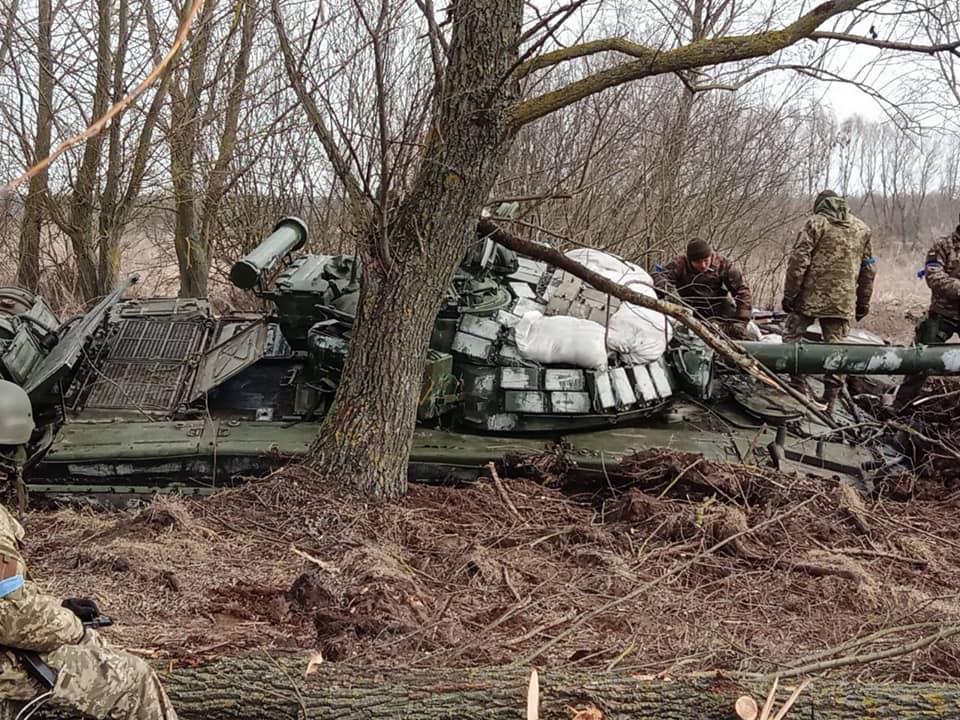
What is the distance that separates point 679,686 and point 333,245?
37.5ft

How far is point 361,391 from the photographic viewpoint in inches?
220

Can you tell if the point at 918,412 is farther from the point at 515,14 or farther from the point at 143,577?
the point at 143,577

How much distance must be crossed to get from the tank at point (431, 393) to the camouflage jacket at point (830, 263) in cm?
117

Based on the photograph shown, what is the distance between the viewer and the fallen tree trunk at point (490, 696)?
323 centimetres

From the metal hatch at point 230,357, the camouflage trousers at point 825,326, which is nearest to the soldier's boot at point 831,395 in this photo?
the camouflage trousers at point 825,326

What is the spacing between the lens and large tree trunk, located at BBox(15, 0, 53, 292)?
10594 millimetres

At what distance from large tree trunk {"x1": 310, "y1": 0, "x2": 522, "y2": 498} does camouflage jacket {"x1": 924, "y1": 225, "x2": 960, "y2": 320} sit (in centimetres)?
479

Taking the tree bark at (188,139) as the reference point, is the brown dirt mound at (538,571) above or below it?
below

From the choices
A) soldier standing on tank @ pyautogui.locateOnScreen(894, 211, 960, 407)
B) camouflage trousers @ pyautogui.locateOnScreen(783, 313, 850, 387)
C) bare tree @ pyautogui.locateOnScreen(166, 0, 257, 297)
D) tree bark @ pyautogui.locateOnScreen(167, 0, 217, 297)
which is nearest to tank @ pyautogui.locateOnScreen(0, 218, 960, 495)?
soldier standing on tank @ pyautogui.locateOnScreen(894, 211, 960, 407)

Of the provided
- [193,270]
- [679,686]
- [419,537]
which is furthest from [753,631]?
[193,270]

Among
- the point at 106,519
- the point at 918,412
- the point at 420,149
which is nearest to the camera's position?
the point at 420,149

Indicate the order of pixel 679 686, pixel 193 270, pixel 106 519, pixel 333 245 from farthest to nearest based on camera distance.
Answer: pixel 333 245 → pixel 193 270 → pixel 106 519 → pixel 679 686

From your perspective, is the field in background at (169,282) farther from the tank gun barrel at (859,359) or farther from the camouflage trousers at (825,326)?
the tank gun barrel at (859,359)

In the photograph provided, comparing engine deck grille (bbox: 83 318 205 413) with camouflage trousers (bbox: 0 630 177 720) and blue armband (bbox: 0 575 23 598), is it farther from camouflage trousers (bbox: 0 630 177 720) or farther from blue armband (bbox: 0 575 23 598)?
blue armband (bbox: 0 575 23 598)
